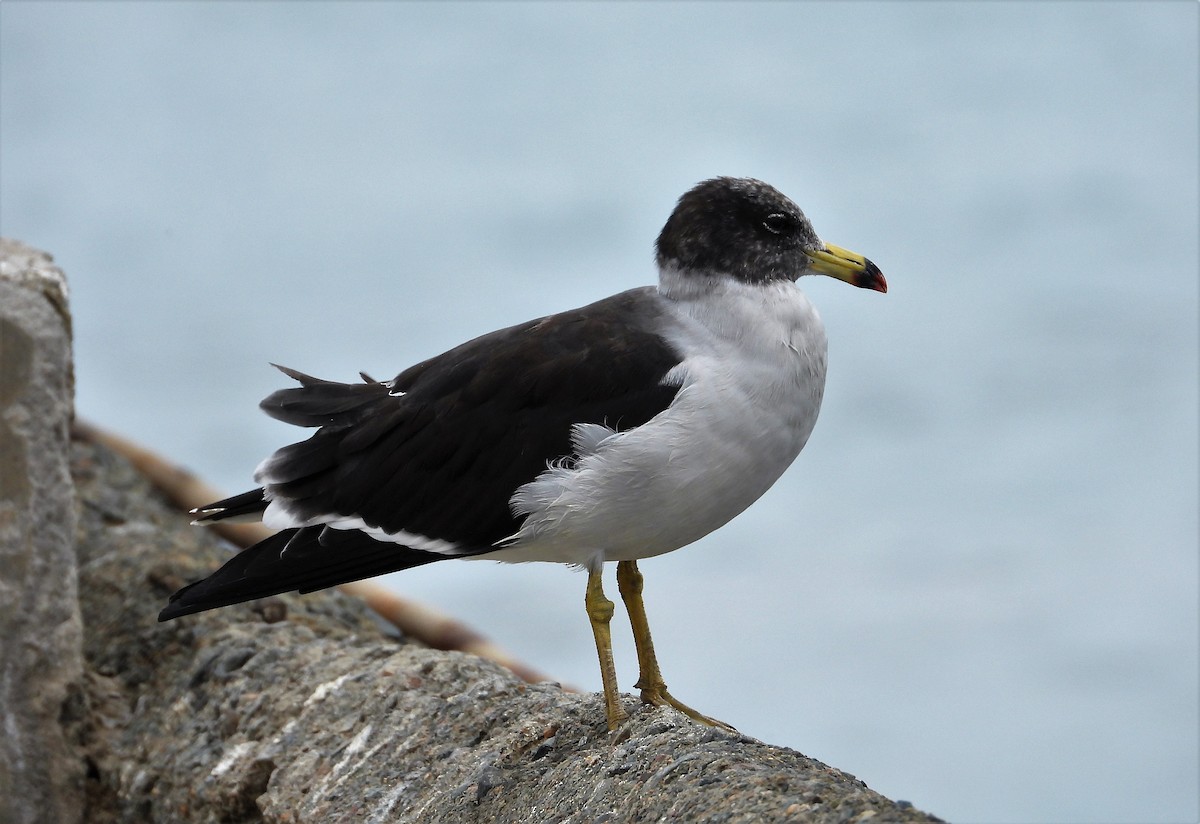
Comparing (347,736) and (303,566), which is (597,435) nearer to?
(303,566)

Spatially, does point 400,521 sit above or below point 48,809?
above

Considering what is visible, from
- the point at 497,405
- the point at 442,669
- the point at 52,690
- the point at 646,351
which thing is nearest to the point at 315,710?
the point at 442,669

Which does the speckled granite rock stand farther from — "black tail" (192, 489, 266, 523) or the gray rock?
"black tail" (192, 489, 266, 523)

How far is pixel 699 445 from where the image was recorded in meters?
3.41

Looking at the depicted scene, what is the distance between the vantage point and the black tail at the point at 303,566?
3.71 metres

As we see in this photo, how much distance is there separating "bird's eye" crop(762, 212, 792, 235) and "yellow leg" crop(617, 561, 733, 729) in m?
1.01

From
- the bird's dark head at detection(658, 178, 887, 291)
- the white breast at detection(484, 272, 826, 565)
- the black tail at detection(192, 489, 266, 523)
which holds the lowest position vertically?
the black tail at detection(192, 489, 266, 523)

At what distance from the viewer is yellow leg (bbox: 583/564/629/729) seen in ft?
12.2

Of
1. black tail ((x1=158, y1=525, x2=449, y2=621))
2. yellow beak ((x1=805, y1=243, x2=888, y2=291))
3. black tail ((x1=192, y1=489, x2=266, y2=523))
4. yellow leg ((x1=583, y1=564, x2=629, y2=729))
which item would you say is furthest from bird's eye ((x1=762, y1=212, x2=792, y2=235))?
black tail ((x1=192, y1=489, x2=266, y2=523))

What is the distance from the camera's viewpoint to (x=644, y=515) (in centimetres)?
346

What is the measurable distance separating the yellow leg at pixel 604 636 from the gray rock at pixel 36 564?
6.29 feet

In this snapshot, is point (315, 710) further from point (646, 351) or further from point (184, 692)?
point (646, 351)

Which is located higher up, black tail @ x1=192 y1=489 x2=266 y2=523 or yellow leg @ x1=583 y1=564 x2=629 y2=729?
black tail @ x1=192 y1=489 x2=266 y2=523

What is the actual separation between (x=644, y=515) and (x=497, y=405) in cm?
49
